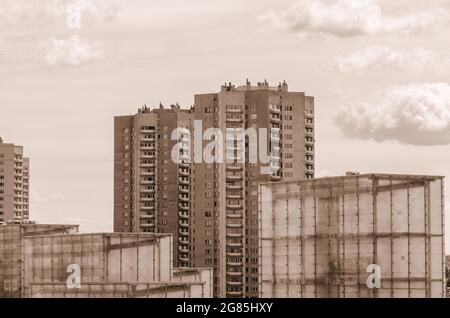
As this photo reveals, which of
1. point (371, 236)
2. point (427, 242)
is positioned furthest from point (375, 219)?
point (427, 242)

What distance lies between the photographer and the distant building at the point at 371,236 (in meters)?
94.1

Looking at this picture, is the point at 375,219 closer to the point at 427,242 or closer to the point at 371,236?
the point at 371,236

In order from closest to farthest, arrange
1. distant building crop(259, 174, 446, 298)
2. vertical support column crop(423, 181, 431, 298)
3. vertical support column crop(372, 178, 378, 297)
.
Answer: vertical support column crop(372, 178, 378, 297), distant building crop(259, 174, 446, 298), vertical support column crop(423, 181, 431, 298)

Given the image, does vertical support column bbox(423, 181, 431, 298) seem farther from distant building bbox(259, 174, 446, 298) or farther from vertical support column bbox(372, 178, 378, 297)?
vertical support column bbox(372, 178, 378, 297)

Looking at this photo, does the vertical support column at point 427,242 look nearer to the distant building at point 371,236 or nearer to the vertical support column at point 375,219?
the distant building at point 371,236

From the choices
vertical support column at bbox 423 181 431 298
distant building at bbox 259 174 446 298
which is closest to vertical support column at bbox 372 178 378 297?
distant building at bbox 259 174 446 298

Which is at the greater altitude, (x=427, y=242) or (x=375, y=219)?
(x=375, y=219)

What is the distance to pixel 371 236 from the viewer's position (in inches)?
3720

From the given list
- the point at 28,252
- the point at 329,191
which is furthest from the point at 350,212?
the point at 28,252

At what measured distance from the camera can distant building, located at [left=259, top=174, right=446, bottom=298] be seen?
309ft

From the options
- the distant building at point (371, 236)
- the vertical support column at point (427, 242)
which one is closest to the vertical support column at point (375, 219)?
the distant building at point (371, 236)
